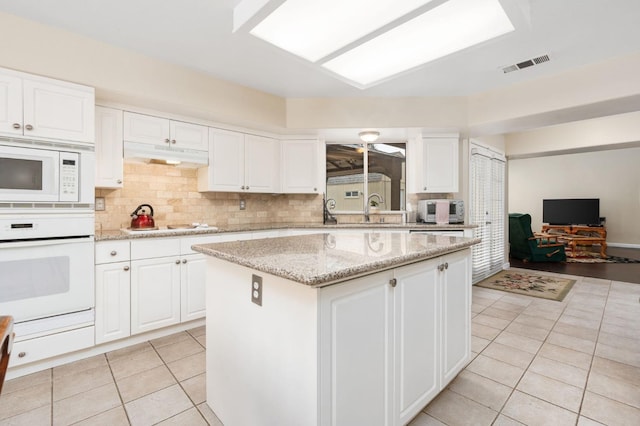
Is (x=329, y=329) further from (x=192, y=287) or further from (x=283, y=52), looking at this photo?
(x=192, y=287)

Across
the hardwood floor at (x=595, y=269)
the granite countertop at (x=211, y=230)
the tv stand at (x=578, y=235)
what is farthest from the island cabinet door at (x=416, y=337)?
the tv stand at (x=578, y=235)

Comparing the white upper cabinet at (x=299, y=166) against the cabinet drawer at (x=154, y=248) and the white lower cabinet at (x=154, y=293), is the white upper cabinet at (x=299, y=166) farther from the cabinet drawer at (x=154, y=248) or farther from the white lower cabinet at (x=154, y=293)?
the white lower cabinet at (x=154, y=293)

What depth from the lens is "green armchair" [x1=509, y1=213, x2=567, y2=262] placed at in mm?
6254

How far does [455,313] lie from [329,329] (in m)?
1.15

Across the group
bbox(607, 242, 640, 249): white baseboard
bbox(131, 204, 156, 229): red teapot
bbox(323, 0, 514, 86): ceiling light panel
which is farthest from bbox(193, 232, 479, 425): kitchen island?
bbox(607, 242, 640, 249): white baseboard

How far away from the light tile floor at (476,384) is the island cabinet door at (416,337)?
0.65 feet

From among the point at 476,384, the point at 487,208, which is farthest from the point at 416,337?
the point at 487,208

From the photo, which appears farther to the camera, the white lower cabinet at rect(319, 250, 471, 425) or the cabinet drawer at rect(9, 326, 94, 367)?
the cabinet drawer at rect(9, 326, 94, 367)

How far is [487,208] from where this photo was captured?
510 cm

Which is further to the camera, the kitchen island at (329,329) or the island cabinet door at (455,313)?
the island cabinet door at (455,313)

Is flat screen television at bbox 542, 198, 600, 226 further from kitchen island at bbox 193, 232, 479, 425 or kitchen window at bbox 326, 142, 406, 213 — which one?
kitchen island at bbox 193, 232, 479, 425

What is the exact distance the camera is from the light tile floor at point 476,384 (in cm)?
175

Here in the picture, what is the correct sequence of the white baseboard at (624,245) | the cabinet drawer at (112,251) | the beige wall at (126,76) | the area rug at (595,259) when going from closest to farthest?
the beige wall at (126,76)
the cabinet drawer at (112,251)
the area rug at (595,259)
the white baseboard at (624,245)

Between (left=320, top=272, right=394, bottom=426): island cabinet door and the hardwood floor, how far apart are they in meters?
5.50
